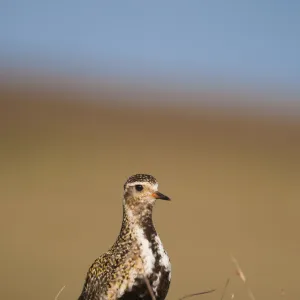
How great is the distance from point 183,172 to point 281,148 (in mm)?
Answer: 8192

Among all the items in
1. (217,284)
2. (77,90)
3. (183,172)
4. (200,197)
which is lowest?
(217,284)

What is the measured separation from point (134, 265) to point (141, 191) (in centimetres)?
73

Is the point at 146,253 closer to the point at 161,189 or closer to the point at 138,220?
the point at 138,220

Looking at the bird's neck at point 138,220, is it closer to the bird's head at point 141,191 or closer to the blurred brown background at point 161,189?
the bird's head at point 141,191

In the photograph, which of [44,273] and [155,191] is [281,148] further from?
[155,191]

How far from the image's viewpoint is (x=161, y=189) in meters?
25.1

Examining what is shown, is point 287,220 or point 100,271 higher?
point 287,220

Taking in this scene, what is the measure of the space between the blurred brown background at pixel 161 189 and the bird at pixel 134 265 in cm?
818

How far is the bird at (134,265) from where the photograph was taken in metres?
5.76

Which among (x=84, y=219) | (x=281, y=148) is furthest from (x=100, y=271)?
(x=281, y=148)

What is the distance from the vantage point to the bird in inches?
227

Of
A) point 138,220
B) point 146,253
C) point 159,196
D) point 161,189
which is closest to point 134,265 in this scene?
point 146,253

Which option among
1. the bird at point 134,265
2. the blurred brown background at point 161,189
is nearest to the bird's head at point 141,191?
the bird at point 134,265

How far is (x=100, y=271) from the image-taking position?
6027mm
